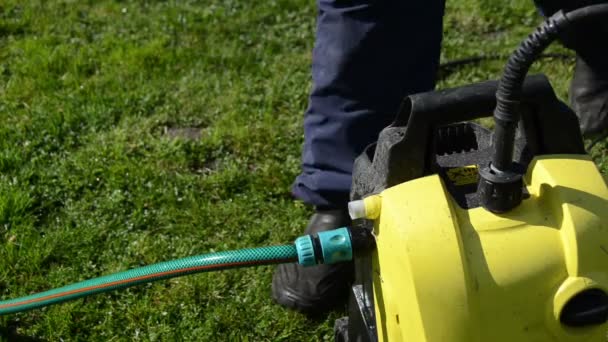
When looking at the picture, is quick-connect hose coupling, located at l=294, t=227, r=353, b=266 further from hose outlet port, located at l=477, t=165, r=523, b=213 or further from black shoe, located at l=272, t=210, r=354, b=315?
black shoe, located at l=272, t=210, r=354, b=315

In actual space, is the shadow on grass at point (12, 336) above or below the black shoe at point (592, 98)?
below

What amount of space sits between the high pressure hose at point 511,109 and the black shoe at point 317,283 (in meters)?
0.74

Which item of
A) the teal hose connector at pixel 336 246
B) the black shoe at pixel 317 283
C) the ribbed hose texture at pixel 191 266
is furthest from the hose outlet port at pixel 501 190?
the black shoe at pixel 317 283

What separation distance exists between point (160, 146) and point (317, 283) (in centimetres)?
82

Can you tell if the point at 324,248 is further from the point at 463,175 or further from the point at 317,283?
the point at 317,283

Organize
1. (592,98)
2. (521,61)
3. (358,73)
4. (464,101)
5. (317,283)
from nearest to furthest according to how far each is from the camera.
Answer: (521,61) < (464,101) < (358,73) < (317,283) < (592,98)

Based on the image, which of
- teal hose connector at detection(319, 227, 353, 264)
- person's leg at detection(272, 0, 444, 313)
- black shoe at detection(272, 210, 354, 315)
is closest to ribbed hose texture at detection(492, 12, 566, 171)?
teal hose connector at detection(319, 227, 353, 264)

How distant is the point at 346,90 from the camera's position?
5.20ft

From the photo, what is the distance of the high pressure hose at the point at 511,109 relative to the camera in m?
0.88

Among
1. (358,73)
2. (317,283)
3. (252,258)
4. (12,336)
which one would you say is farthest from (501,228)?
(12,336)

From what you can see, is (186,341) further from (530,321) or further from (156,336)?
(530,321)

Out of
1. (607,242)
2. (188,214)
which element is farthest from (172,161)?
(607,242)

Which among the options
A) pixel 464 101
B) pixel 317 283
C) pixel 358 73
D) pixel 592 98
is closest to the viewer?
pixel 464 101

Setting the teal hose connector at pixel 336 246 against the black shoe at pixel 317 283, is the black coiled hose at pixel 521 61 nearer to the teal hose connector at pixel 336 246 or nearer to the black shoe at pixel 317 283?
the teal hose connector at pixel 336 246
